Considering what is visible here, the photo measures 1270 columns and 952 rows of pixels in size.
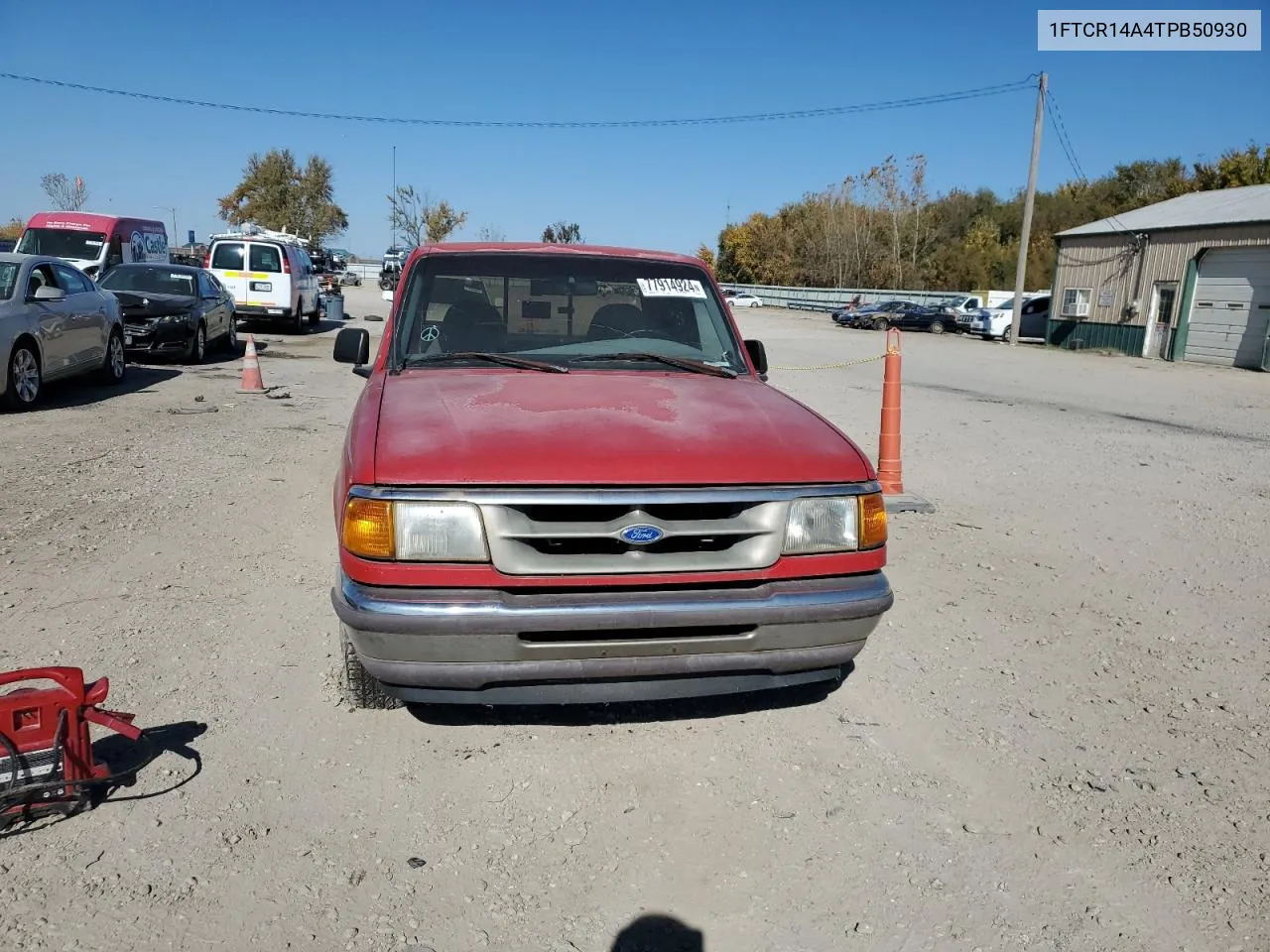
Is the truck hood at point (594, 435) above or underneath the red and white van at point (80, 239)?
underneath

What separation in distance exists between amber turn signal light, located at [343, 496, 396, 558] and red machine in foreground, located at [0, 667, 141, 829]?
2.88ft

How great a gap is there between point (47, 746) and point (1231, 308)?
2936cm

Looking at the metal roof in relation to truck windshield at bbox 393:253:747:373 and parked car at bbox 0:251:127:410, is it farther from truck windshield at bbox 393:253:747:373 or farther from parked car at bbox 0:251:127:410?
parked car at bbox 0:251:127:410

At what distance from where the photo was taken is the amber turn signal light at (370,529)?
2799 millimetres

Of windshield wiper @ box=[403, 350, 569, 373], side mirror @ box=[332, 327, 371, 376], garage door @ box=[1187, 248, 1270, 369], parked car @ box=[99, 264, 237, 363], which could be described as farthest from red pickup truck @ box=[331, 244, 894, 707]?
garage door @ box=[1187, 248, 1270, 369]

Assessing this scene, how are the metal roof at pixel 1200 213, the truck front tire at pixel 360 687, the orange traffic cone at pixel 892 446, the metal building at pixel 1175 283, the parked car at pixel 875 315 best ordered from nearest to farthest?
the truck front tire at pixel 360 687 < the orange traffic cone at pixel 892 446 < the metal building at pixel 1175 283 < the metal roof at pixel 1200 213 < the parked car at pixel 875 315

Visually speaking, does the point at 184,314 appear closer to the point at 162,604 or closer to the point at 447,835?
the point at 162,604

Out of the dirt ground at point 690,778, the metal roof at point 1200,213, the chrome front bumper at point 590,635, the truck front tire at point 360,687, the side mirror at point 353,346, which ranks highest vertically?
the metal roof at point 1200,213

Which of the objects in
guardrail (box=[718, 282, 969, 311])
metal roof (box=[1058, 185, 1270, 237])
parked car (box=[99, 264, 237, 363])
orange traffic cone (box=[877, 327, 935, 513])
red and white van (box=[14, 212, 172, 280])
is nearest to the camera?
orange traffic cone (box=[877, 327, 935, 513])

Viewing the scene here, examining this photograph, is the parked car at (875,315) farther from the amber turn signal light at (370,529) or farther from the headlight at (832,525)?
the amber turn signal light at (370,529)

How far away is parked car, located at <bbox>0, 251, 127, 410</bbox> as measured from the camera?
936cm

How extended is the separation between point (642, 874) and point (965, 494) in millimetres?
5488

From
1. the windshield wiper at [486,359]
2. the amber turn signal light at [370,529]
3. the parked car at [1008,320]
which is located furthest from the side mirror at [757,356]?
the parked car at [1008,320]

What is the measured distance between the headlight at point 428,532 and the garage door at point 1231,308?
2695 centimetres
